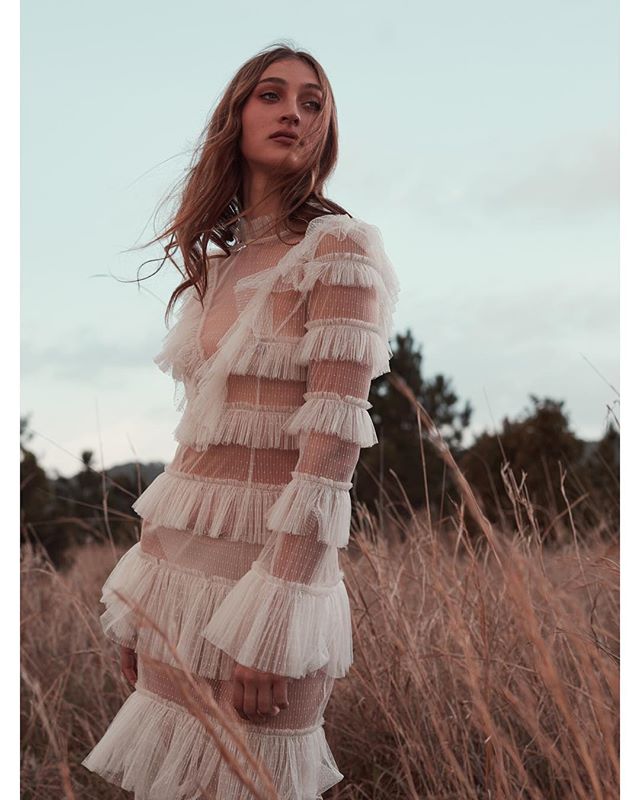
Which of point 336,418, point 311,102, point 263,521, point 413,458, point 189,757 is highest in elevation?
point 413,458

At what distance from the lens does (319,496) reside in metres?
1.43

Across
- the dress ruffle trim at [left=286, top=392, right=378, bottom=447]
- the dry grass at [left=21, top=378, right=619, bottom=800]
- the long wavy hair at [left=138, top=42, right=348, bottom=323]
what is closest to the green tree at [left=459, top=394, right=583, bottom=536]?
the dry grass at [left=21, top=378, right=619, bottom=800]

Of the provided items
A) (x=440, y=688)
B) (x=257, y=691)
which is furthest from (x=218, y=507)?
(x=440, y=688)

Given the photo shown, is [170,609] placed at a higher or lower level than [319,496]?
lower

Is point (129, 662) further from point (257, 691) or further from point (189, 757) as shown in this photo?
point (257, 691)

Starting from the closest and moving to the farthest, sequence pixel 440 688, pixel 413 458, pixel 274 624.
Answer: pixel 274 624
pixel 440 688
pixel 413 458

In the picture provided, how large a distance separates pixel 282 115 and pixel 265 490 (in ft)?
2.55

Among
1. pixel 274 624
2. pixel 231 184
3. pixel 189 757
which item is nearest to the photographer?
pixel 274 624

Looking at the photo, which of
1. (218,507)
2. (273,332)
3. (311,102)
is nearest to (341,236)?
(273,332)

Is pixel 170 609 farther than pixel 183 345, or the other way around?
pixel 183 345

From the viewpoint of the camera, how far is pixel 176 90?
253 centimetres

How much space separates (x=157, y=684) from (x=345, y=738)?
1.03 meters
